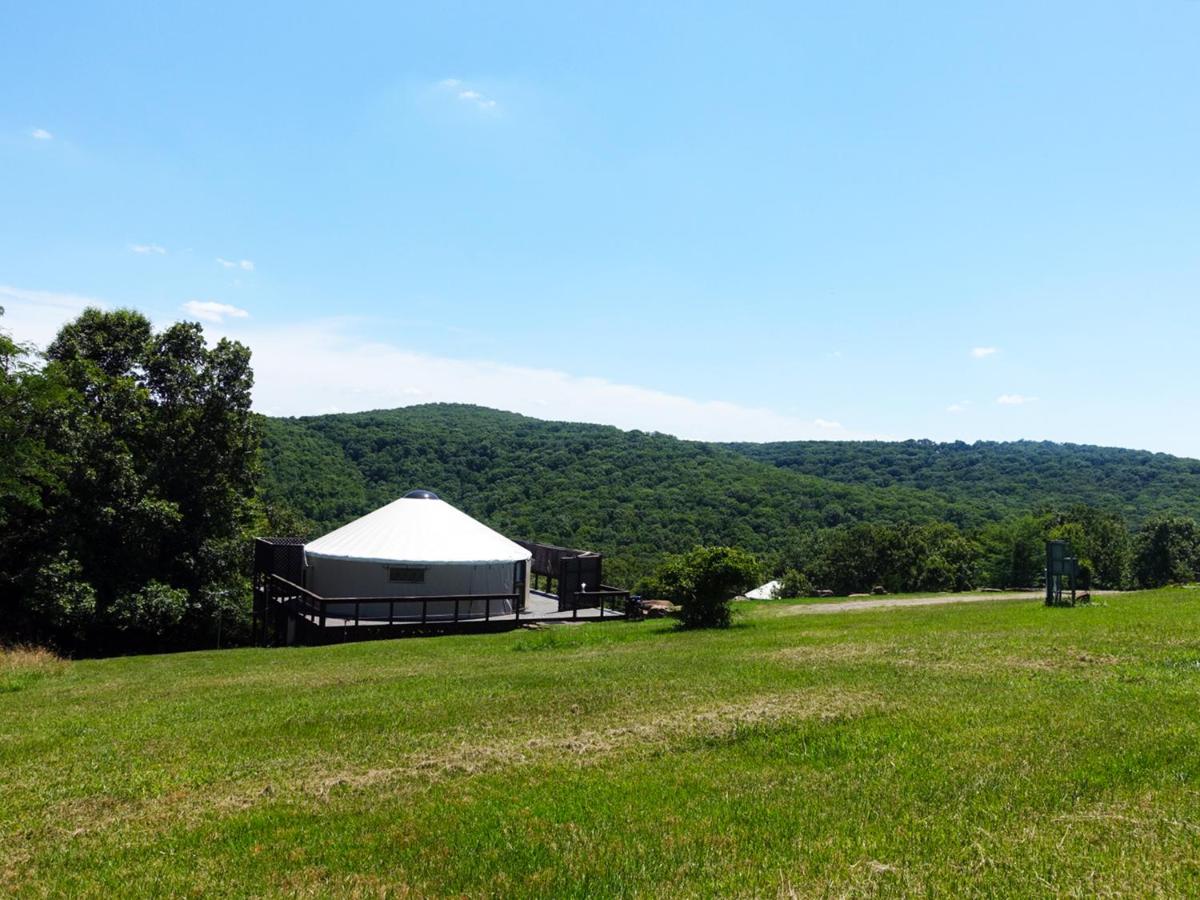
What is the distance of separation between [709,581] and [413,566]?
1058 centimetres

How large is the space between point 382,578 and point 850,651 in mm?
16029

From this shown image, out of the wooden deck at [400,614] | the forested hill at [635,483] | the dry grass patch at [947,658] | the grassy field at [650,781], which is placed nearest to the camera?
the grassy field at [650,781]

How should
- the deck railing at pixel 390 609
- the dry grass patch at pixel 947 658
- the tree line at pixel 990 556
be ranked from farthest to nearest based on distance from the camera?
the tree line at pixel 990 556
the deck railing at pixel 390 609
the dry grass patch at pixel 947 658

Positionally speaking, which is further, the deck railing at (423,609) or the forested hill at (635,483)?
the forested hill at (635,483)

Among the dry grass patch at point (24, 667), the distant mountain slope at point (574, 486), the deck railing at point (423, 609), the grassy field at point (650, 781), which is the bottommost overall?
the dry grass patch at point (24, 667)

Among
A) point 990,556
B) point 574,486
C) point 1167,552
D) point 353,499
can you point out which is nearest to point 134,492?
point 353,499

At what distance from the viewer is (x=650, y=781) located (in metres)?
5.59

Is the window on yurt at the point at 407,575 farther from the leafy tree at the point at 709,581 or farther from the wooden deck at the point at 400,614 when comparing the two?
the leafy tree at the point at 709,581

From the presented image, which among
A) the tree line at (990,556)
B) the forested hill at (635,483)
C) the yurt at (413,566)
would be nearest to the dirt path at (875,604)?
the yurt at (413,566)

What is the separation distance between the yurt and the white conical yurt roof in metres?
0.03

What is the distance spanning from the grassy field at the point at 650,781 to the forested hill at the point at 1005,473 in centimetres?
7010

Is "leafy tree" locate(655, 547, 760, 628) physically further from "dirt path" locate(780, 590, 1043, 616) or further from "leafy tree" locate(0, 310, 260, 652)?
"leafy tree" locate(0, 310, 260, 652)

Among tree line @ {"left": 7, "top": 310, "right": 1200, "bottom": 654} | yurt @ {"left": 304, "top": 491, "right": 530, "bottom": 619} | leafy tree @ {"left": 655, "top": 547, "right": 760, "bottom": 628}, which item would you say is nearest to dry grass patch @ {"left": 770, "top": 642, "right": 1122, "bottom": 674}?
leafy tree @ {"left": 655, "top": 547, "right": 760, "bottom": 628}

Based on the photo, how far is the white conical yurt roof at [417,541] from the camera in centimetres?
2342
